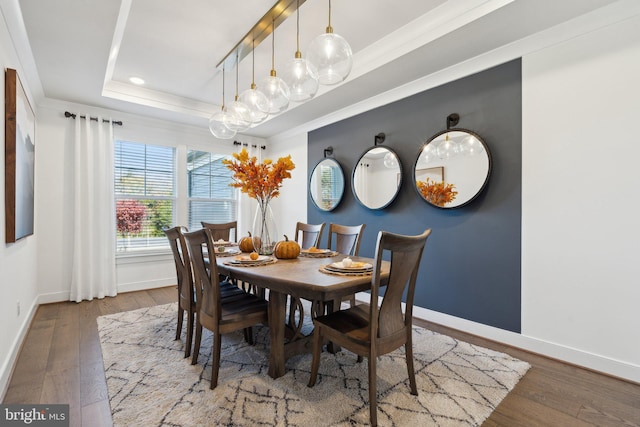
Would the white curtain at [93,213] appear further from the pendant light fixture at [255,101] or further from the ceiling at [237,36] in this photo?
the pendant light fixture at [255,101]

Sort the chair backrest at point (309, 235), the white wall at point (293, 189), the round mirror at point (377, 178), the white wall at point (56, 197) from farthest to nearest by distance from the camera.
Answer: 1. the white wall at point (293, 189)
2. the white wall at point (56, 197)
3. the round mirror at point (377, 178)
4. the chair backrest at point (309, 235)

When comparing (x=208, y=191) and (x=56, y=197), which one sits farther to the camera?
(x=208, y=191)

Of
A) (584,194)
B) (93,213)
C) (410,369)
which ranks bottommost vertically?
(410,369)

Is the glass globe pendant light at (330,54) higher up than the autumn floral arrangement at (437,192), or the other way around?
the glass globe pendant light at (330,54)

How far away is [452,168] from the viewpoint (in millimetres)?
2861

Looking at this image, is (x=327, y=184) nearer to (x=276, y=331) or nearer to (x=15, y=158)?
(x=276, y=331)

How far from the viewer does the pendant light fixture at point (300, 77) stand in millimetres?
1948

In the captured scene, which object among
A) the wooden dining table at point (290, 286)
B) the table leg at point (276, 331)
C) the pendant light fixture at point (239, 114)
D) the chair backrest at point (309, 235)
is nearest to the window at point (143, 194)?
the pendant light fixture at point (239, 114)

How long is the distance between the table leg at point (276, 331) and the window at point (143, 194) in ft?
11.0

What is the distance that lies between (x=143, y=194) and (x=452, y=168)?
13.6 ft

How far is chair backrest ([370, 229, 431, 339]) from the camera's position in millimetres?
1485

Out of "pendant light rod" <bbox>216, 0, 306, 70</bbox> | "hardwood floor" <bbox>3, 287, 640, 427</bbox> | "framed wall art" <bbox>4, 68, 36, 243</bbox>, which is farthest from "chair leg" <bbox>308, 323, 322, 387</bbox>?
"pendant light rod" <bbox>216, 0, 306, 70</bbox>

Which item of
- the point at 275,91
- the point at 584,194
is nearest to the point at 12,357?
the point at 275,91

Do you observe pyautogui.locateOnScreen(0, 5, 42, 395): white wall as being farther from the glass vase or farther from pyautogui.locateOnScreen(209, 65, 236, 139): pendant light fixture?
the glass vase
